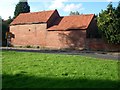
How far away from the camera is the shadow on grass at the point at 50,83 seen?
916 centimetres

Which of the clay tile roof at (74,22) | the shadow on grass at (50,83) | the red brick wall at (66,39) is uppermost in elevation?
the clay tile roof at (74,22)

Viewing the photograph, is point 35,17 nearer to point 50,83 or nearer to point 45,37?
point 45,37

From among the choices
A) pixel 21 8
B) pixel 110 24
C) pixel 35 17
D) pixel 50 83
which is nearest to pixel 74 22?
pixel 35 17

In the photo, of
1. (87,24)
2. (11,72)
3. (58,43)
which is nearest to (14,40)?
(58,43)

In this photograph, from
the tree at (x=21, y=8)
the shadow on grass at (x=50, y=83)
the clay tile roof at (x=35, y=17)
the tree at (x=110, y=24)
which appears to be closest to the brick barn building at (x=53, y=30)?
the clay tile roof at (x=35, y=17)

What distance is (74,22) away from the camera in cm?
5050

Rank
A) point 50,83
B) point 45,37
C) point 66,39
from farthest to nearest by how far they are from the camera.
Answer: point 45,37, point 66,39, point 50,83

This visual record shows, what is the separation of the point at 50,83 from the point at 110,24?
31.6 m

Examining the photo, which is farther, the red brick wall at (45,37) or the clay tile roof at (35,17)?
the clay tile roof at (35,17)

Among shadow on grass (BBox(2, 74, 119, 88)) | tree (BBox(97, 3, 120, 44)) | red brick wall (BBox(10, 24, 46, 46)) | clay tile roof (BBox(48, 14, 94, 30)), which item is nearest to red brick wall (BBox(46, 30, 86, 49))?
clay tile roof (BBox(48, 14, 94, 30))

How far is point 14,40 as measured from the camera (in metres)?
58.8

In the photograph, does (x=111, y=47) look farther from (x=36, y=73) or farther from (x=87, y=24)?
(x=36, y=73)

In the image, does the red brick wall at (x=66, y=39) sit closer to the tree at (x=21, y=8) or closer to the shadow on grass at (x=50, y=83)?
the tree at (x=21, y=8)

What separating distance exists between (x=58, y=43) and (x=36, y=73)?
126 ft
